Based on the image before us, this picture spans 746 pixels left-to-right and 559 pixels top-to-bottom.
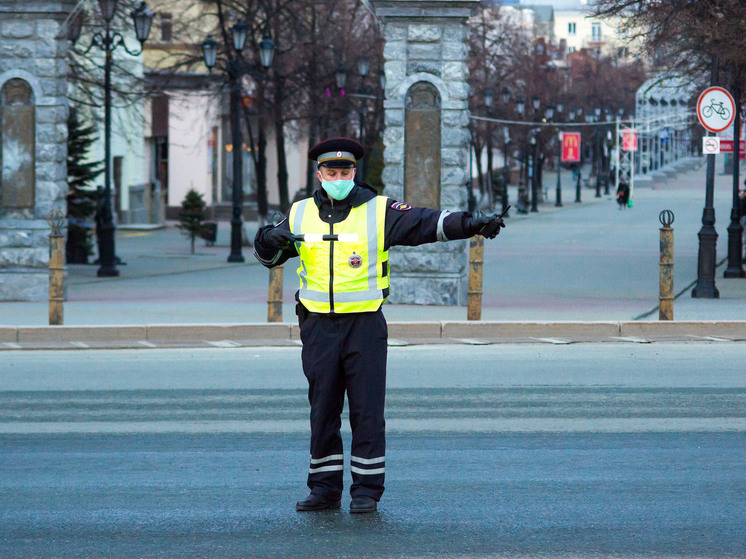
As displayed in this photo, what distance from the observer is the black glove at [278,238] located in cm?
635

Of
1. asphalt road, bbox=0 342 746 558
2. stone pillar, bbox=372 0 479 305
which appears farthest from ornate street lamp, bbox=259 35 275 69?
asphalt road, bbox=0 342 746 558

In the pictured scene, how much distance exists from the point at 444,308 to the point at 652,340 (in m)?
3.91

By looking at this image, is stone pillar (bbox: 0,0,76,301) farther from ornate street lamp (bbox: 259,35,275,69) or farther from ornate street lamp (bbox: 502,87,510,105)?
ornate street lamp (bbox: 502,87,510,105)

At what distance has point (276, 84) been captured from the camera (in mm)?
35000

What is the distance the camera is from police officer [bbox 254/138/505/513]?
248 inches

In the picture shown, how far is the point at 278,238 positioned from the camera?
636 cm

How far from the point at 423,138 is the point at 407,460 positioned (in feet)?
33.6

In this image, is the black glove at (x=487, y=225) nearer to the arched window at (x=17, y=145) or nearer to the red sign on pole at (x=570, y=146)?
the arched window at (x=17, y=145)

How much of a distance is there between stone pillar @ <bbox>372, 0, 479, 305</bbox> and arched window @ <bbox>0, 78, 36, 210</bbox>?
5.15 m

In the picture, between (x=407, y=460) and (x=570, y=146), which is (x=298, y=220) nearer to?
(x=407, y=460)

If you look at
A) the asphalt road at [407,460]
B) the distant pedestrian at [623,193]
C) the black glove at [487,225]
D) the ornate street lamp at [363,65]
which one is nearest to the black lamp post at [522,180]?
the distant pedestrian at [623,193]

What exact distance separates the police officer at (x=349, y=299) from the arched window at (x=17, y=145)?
41.3 ft

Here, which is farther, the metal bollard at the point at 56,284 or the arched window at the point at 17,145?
the arched window at the point at 17,145

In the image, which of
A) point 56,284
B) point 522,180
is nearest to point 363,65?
point 56,284
